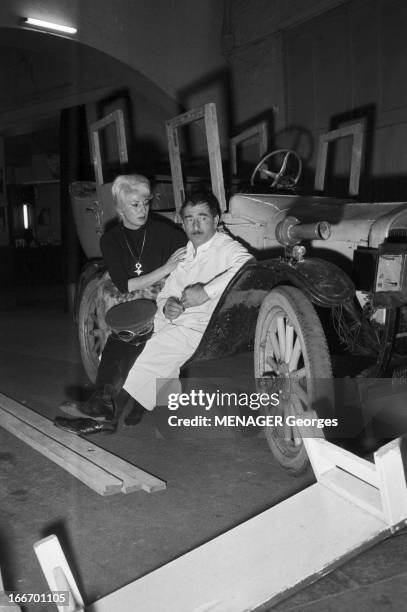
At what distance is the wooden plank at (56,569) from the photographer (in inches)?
74.2

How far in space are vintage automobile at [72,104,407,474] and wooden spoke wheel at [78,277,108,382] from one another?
1.31 m

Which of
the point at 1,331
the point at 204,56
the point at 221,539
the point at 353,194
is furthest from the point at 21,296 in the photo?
the point at 221,539

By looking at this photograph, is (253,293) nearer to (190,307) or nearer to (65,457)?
(190,307)

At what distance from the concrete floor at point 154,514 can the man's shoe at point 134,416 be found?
44mm

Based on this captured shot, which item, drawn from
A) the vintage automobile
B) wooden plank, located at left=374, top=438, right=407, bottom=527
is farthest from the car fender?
wooden plank, located at left=374, top=438, right=407, bottom=527

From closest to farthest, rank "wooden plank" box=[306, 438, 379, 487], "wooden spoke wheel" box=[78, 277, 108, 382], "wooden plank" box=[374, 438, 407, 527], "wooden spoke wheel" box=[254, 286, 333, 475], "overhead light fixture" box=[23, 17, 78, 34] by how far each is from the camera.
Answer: "wooden plank" box=[374, 438, 407, 527], "wooden plank" box=[306, 438, 379, 487], "wooden spoke wheel" box=[254, 286, 333, 475], "wooden spoke wheel" box=[78, 277, 108, 382], "overhead light fixture" box=[23, 17, 78, 34]

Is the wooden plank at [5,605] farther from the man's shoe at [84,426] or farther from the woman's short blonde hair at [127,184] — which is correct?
the woman's short blonde hair at [127,184]

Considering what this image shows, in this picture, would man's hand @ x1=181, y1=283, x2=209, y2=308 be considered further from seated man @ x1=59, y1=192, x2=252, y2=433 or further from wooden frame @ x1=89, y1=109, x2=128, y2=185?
wooden frame @ x1=89, y1=109, x2=128, y2=185

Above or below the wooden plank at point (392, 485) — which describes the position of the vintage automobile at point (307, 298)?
above

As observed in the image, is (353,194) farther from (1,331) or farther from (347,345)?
(1,331)

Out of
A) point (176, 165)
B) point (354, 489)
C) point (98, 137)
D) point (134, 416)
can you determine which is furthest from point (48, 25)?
point (354, 489)

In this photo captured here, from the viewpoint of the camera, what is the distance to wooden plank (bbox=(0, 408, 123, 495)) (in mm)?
2791

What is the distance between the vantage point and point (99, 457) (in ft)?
10.2

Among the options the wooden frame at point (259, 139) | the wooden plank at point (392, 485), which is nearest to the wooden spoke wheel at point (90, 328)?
the wooden frame at point (259, 139)
